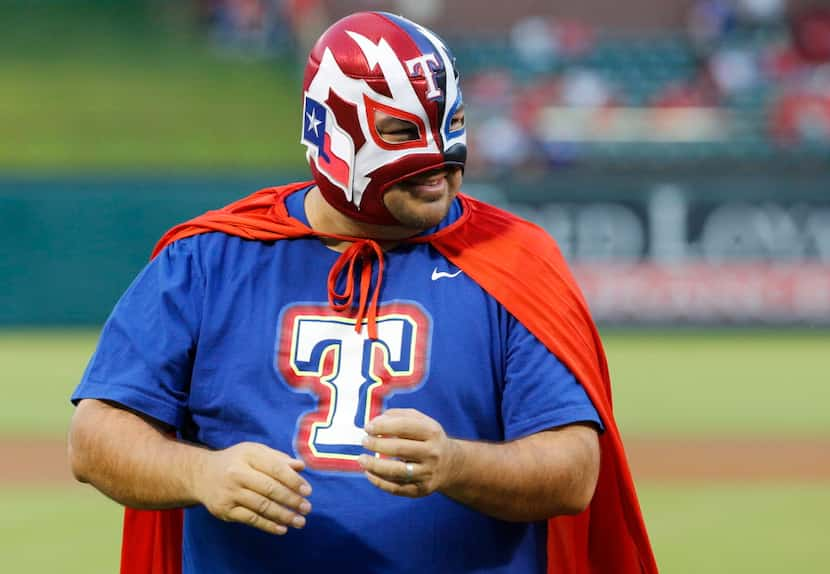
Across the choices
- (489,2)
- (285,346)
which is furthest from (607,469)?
(489,2)

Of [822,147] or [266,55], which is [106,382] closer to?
[822,147]

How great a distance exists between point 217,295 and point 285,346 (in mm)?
169

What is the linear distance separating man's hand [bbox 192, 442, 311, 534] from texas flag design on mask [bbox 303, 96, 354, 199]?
64cm

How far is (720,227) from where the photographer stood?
52.9 ft

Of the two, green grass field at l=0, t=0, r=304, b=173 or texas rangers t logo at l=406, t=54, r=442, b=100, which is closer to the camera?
texas rangers t logo at l=406, t=54, r=442, b=100

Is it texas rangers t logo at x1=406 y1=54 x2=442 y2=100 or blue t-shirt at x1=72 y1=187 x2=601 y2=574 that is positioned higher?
texas rangers t logo at x1=406 y1=54 x2=442 y2=100

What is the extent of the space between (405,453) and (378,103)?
764 millimetres

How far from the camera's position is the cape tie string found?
8.66 ft

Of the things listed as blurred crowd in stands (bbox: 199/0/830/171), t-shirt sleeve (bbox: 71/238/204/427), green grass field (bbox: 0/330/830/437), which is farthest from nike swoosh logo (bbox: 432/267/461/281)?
blurred crowd in stands (bbox: 199/0/830/171)

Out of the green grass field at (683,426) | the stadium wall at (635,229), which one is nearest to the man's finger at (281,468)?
the green grass field at (683,426)

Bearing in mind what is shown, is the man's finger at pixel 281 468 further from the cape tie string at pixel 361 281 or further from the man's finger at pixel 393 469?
the cape tie string at pixel 361 281

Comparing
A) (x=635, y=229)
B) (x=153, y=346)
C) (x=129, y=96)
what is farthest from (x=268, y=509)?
(x=129, y=96)

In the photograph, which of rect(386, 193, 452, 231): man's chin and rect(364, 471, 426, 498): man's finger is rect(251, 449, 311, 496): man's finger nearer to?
rect(364, 471, 426, 498): man's finger

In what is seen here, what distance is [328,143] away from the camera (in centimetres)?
278
